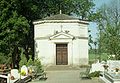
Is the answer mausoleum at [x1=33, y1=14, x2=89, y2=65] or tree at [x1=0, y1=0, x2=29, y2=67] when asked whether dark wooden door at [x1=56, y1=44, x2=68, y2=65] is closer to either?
mausoleum at [x1=33, y1=14, x2=89, y2=65]

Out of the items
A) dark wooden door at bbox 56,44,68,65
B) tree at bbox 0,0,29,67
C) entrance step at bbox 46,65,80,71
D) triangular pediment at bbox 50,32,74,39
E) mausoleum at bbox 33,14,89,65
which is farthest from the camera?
dark wooden door at bbox 56,44,68,65

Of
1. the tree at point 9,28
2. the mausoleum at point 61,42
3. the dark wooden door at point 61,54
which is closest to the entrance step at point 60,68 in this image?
the mausoleum at point 61,42

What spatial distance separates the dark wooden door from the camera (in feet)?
156

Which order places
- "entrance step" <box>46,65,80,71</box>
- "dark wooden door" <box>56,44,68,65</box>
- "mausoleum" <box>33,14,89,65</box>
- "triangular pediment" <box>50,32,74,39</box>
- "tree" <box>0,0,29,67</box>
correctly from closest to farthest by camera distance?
1. "tree" <box>0,0,29,67</box>
2. "entrance step" <box>46,65,80,71</box>
3. "triangular pediment" <box>50,32,74,39</box>
4. "mausoleum" <box>33,14,89,65</box>
5. "dark wooden door" <box>56,44,68,65</box>

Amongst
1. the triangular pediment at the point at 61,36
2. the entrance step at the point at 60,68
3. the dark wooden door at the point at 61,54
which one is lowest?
the entrance step at the point at 60,68

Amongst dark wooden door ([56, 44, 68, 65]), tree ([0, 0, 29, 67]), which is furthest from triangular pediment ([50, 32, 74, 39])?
tree ([0, 0, 29, 67])

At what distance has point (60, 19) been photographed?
47625 millimetres

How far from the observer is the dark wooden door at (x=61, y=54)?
47656 mm

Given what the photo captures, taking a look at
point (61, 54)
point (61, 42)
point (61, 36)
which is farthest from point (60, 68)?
Answer: point (61, 36)

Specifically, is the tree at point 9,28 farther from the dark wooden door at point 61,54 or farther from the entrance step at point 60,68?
the entrance step at point 60,68

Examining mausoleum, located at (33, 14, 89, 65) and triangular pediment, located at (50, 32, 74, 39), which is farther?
mausoleum, located at (33, 14, 89, 65)

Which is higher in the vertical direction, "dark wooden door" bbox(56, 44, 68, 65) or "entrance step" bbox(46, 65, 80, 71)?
"dark wooden door" bbox(56, 44, 68, 65)

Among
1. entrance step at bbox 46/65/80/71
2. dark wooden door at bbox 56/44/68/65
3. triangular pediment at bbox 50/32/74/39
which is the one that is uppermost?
triangular pediment at bbox 50/32/74/39

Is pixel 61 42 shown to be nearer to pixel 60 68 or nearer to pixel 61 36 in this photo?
pixel 61 36
